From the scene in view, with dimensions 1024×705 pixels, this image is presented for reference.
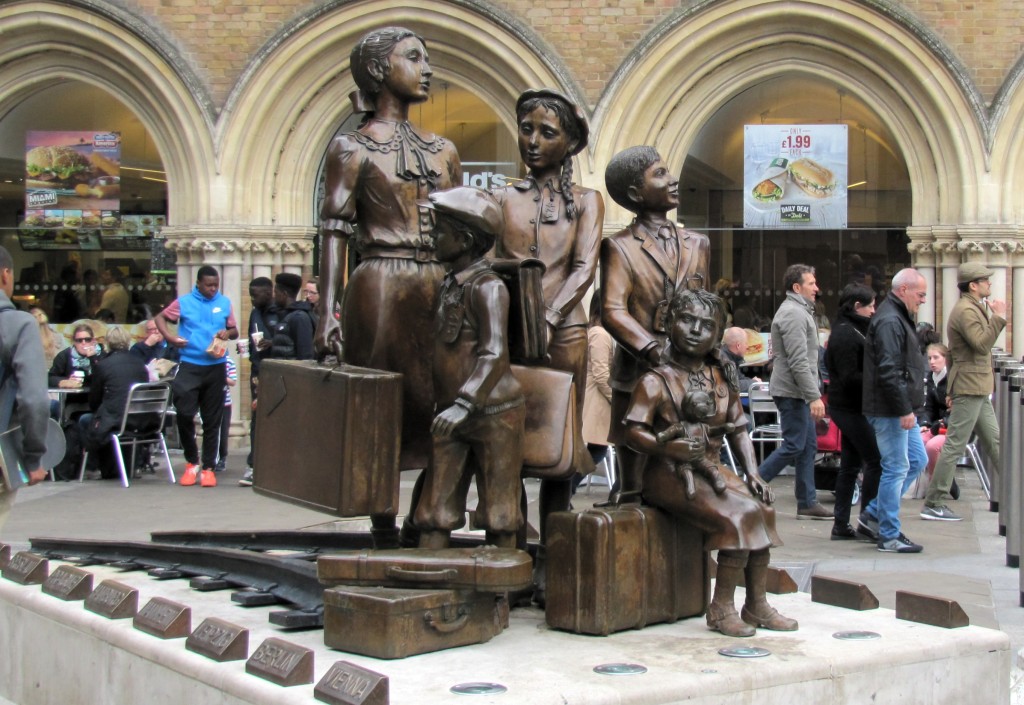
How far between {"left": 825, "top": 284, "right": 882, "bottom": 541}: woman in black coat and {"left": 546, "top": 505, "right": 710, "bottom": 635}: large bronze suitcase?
13.4 ft

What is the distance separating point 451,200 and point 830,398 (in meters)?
4.72

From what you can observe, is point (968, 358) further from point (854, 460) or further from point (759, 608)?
point (759, 608)

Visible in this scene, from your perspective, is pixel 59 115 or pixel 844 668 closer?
pixel 844 668

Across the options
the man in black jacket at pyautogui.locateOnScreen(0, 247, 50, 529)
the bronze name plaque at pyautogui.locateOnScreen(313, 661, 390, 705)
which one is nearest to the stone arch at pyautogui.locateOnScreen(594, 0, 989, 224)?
the man in black jacket at pyautogui.locateOnScreen(0, 247, 50, 529)

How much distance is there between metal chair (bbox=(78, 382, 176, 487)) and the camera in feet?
38.2

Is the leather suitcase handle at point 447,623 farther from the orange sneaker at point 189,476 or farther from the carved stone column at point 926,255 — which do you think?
the carved stone column at point 926,255

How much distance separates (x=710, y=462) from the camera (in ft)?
15.7

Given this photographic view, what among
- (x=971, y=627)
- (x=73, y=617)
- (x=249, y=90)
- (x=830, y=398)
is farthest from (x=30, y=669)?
(x=249, y=90)

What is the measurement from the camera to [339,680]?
388 centimetres

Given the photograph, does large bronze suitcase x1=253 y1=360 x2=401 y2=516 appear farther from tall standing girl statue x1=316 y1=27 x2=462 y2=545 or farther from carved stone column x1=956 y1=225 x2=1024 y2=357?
carved stone column x1=956 y1=225 x2=1024 y2=357

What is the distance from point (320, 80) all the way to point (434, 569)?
10.7m

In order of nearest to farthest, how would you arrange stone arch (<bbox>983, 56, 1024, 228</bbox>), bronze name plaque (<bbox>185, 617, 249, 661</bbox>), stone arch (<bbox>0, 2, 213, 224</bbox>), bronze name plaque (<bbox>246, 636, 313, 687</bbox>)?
bronze name plaque (<bbox>246, 636, 313, 687</bbox>), bronze name plaque (<bbox>185, 617, 249, 661</bbox>), stone arch (<bbox>983, 56, 1024, 228</bbox>), stone arch (<bbox>0, 2, 213, 224</bbox>)

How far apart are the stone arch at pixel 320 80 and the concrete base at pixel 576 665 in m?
9.52

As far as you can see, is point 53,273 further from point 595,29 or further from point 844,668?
point 844,668
